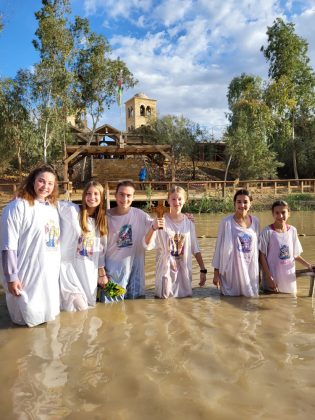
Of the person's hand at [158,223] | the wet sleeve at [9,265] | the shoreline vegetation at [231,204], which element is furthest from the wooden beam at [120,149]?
the wet sleeve at [9,265]

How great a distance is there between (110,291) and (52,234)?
3.09 ft

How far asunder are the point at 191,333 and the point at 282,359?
0.80 metres

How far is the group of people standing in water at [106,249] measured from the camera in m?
3.19

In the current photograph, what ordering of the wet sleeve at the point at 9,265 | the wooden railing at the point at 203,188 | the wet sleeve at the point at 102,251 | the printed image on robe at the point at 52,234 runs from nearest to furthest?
the wet sleeve at the point at 9,265 → the printed image on robe at the point at 52,234 → the wet sleeve at the point at 102,251 → the wooden railing at the point at 203,188

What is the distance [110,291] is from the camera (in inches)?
154

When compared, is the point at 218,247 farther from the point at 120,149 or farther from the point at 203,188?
the point at 120,149

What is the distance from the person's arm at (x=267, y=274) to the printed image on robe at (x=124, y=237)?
1504 millimetres

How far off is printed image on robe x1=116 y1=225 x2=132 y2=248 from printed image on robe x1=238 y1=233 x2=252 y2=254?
47.1 inches

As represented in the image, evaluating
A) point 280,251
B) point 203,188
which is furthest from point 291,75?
point 280,251

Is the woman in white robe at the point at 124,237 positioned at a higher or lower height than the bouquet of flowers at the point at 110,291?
higher

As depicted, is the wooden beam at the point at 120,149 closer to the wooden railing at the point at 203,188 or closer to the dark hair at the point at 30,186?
the wooden railing at the point at 203,188

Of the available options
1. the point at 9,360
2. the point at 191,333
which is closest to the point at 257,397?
the point at 191,333

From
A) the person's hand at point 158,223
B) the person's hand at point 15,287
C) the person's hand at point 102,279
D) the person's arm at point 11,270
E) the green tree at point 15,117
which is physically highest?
the green tree at point 15,117

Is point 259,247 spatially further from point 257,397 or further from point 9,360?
point 9,360
